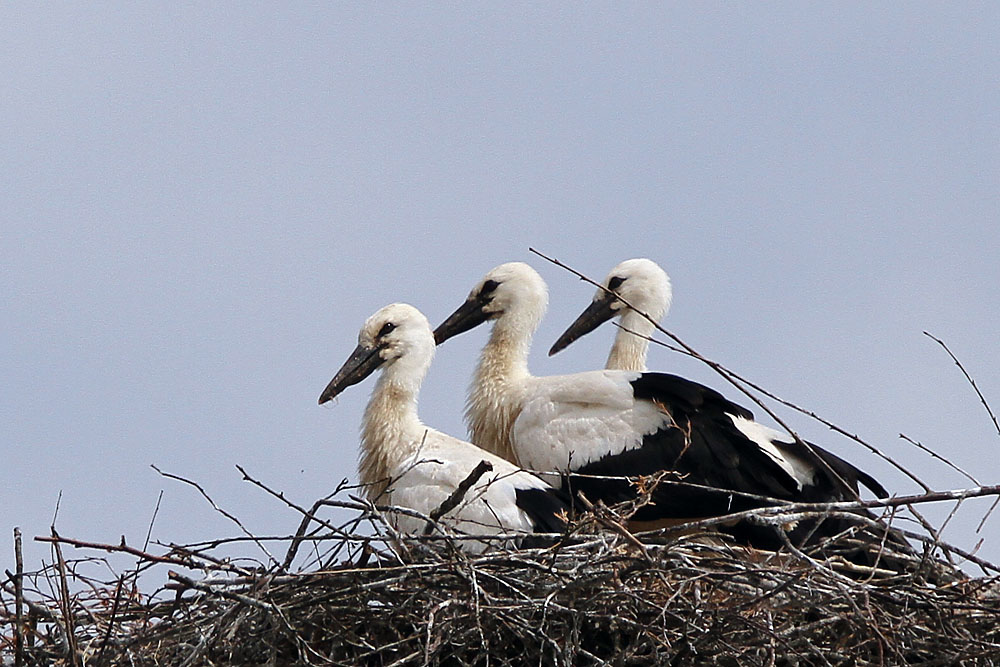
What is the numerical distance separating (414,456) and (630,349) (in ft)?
Answer: 6.27

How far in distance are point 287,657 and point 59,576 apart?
617 mm

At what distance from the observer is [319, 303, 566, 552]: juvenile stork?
5422mm

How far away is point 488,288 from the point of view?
7.42 meters

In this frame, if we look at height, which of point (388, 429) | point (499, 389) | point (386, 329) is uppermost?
point (386, 329)

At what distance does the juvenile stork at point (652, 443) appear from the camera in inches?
239

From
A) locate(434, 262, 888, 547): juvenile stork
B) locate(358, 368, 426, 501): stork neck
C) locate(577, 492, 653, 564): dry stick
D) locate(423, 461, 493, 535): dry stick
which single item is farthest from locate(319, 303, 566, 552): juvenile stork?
locate(577, 492, 653, 564): dry stick

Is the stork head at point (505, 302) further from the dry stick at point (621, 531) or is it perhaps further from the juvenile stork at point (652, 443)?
the dry stick at point (621, 531)

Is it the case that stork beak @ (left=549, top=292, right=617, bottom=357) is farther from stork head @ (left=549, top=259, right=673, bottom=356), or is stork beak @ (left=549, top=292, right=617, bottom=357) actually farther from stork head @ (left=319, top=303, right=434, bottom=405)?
Answer: stork head @ (left=319, top=303, right=434, bottom=405)

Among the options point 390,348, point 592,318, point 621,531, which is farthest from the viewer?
point 592,318

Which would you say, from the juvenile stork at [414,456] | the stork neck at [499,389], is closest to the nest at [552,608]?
the juvenile stork at [414,456]

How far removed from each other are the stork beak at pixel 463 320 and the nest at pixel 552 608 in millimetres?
3082

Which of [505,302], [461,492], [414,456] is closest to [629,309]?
[505,302]

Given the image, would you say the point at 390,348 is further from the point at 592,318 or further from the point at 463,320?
the point at 592,318

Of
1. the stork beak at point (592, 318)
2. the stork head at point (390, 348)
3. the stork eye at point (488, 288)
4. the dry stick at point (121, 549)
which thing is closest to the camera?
the dry stick at point (121, 549)
